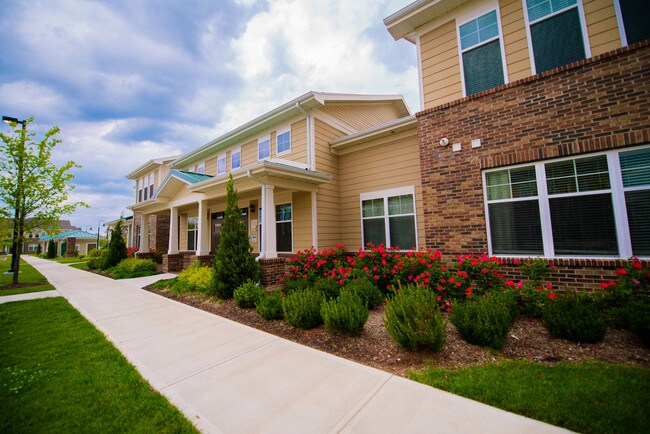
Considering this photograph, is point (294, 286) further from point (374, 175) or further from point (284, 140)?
point (284, 140)

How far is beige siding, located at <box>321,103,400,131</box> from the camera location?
1081 cm

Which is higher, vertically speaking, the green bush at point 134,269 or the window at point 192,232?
the window at point 192,232

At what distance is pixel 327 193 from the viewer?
9906mm

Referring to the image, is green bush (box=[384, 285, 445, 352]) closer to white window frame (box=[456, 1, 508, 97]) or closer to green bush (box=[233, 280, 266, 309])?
green bush (box=[233, 280, 266, 309])

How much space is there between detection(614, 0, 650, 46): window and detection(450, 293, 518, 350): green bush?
17.5 ft

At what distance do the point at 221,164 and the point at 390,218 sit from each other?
371 inches

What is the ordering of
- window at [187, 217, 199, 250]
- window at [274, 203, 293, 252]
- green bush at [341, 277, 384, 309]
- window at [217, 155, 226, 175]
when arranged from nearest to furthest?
green bush at [341, 277, 384, 309] < window at [274, 203, 293, 252] < window at [217, 155, 226, 175] < window at [187, 217, 199, 250]

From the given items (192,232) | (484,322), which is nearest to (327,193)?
(484,322)

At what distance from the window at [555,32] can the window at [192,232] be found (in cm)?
1586

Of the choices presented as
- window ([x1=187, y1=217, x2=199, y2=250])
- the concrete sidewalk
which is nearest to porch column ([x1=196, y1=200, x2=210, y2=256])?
window ([x1=187, y1=217, x2=199, y2=250])

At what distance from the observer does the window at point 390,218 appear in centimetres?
834

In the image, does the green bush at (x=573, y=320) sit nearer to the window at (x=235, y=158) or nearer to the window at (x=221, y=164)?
the window at (x=235, y=158)

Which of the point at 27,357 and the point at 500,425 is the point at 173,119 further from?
the point at 500,425

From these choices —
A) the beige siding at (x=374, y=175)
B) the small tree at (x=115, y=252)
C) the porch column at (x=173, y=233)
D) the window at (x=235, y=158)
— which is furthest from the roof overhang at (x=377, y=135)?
the small tree at (x=115, y=252)
